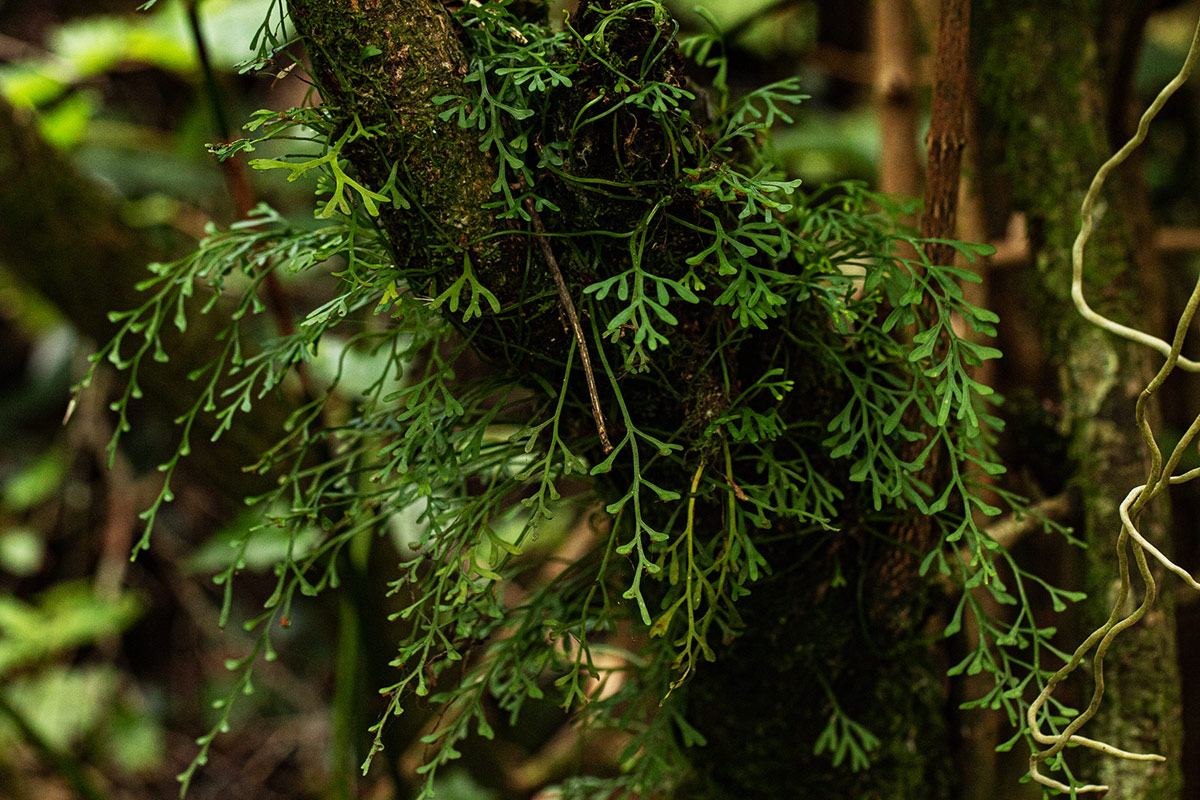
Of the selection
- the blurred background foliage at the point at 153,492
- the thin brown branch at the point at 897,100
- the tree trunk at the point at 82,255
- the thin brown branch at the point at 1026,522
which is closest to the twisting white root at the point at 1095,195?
the thin brown branch at the point at 1026,522

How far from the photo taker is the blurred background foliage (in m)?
1.87

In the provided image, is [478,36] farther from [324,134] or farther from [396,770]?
[396,770]

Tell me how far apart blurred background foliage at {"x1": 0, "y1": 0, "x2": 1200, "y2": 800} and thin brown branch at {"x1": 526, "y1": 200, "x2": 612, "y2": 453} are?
128 cm

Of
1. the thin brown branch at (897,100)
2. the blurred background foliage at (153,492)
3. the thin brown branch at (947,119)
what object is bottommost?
the blurred background foliage at (153,492)

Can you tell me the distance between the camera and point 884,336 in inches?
23.7

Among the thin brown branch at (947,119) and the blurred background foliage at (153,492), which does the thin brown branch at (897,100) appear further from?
the thin brown branch at (947,119)

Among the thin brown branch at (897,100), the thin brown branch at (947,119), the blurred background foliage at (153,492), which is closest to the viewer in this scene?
the thin brown branch at (947,119)

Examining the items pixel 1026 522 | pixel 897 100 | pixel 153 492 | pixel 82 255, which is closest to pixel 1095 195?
pixel 1026 522

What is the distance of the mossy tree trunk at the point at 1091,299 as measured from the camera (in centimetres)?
73

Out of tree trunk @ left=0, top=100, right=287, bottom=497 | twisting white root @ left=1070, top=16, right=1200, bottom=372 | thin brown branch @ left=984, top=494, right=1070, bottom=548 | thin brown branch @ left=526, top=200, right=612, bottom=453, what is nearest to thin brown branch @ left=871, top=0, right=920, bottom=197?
thin brown branch @ left=984, top=494, right=1070, bottom=548

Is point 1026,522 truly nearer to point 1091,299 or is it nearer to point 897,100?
point 1091,299

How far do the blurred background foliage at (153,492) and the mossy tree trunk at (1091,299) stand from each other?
2.71 ft

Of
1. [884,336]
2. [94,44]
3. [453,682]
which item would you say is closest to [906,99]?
[884,336]

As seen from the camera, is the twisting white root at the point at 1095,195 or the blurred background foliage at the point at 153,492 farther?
the blurred background foliage at the point at 153,492
